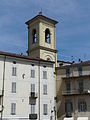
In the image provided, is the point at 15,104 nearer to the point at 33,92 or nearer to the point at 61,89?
the point at 33,92

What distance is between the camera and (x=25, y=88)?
43.5 m

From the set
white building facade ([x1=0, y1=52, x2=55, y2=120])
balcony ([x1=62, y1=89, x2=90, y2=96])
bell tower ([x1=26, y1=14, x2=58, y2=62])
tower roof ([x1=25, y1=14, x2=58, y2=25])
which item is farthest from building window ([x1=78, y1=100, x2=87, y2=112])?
tower roof ([x1=25, y1=14, x2=58, y2=25])

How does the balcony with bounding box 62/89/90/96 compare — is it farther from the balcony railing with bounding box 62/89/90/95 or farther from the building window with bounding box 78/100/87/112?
the building window with bounding box 78/100/87/112

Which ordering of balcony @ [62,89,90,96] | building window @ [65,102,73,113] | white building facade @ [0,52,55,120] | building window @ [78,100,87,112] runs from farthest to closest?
building window @ [65,102,73,113] → balcony @ [62,89,90,96] → building window @ [78,100,87,112] → white building facade @ [0,52,55,120]

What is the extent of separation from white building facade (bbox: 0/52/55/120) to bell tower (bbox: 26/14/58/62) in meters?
5.99

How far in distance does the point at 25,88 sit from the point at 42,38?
546 inches

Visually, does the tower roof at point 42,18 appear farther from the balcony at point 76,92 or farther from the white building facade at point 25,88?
the balcony at point 76,92

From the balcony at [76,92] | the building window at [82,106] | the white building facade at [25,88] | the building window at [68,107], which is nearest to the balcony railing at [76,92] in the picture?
the balcony at [76,92]

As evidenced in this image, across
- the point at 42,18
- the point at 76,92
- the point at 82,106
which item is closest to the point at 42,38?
the point at 42,18

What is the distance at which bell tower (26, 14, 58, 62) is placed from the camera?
5294cm

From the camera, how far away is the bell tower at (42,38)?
5294 centimetres

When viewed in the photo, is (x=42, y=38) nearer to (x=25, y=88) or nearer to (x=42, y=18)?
(x=42, y=18)

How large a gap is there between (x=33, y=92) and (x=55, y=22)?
19316 millimetres

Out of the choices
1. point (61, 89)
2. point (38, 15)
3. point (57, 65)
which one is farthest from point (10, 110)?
point (38, 15)
